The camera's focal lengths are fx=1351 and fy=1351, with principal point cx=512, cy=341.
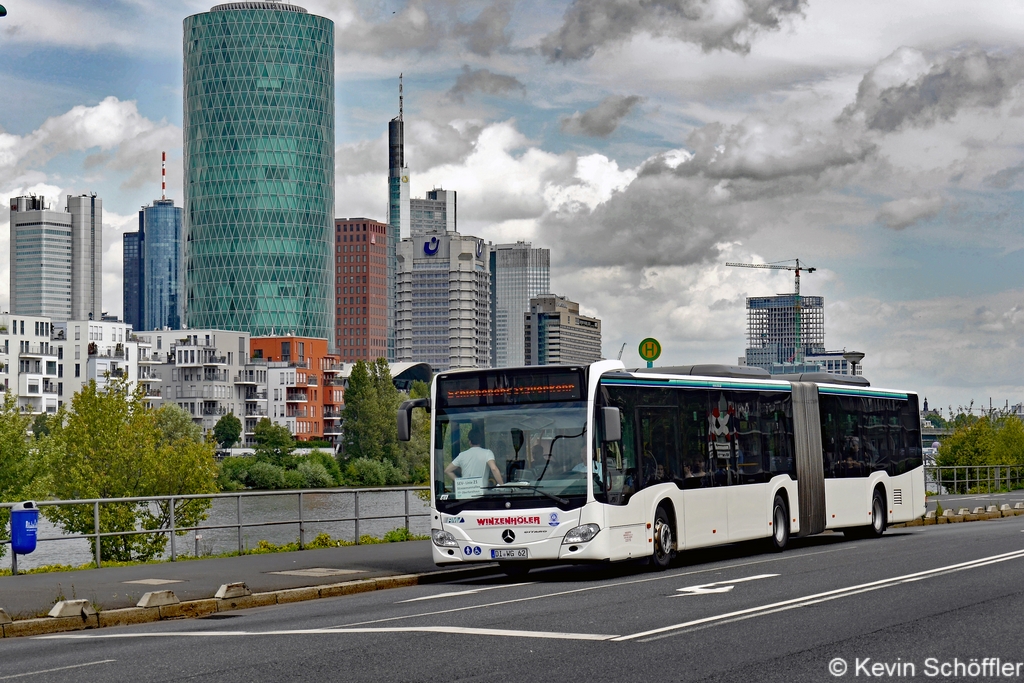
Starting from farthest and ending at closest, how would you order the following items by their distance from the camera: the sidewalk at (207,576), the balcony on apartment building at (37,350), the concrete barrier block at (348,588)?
the balcony on apartment building at (37,350) → the concrete barrier block at (348,588) → the sidewalk at (207,576)

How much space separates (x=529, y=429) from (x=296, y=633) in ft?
20.4

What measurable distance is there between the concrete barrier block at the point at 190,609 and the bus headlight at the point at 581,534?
472cm

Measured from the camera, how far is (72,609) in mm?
15414

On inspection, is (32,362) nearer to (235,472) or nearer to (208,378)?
(208,378)

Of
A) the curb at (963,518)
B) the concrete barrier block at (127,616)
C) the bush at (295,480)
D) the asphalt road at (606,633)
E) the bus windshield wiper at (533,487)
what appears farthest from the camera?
the bush at (295,480)

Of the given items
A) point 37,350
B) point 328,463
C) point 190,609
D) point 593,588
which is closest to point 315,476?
point 328,463

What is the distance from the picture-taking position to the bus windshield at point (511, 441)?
60.6 ft

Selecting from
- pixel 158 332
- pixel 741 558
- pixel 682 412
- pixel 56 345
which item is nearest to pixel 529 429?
pixel 682 412

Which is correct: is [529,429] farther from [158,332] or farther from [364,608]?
[158,332]

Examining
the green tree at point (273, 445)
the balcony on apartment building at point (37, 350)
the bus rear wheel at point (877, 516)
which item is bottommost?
the bus rear wheel at point (877, 516)

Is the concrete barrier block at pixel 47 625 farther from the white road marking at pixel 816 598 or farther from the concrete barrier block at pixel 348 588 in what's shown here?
the white road marking at pixel 816 598

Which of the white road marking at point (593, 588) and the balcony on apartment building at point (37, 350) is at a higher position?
the balcony on apartment building at point (37, 350)

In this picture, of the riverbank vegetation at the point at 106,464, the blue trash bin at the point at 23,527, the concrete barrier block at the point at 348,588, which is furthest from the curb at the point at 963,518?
the riverbank vegetation at the point at 106,464

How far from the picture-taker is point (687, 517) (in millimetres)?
20812
